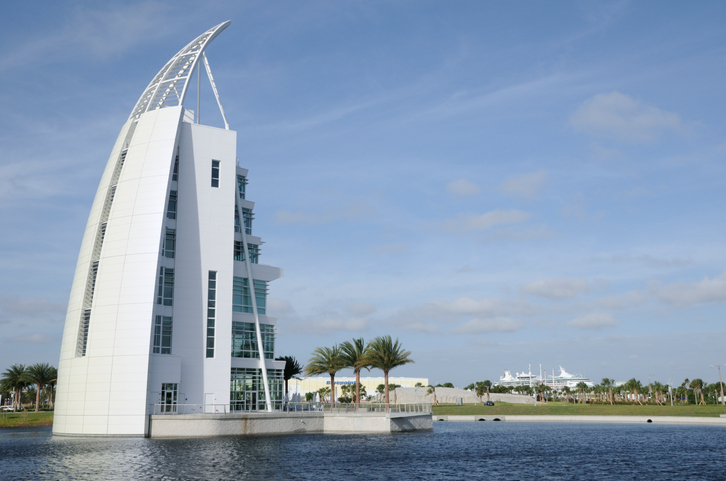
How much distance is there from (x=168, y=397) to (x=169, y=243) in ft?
42.3

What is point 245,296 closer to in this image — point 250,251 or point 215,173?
point 250,251

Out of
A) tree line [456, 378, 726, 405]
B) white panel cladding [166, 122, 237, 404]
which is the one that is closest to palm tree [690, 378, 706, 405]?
tree line [456, 378, 726, 405]

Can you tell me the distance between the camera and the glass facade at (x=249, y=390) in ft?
188

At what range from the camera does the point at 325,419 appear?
5672 centimetres

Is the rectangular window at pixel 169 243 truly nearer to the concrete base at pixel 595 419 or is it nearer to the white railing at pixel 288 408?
the white railing at pixel 288 408

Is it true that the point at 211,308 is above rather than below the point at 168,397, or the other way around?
above

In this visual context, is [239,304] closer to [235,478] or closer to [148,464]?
[148,464]

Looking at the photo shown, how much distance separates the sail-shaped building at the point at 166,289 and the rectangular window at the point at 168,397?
0.30ft

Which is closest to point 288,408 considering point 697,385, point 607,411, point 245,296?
point 245,296

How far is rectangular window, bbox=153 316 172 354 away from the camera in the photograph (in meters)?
53.3

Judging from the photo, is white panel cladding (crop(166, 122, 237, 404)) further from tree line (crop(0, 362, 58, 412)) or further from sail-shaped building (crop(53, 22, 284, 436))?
tree line (crop(0, 362, 58, 412))

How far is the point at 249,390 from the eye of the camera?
58.4 meters

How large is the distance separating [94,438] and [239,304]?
1648 cm

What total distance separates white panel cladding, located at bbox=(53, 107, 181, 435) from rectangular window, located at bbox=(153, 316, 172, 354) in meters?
2.36
